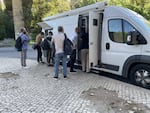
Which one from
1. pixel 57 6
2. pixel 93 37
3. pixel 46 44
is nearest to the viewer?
pixel 93 37

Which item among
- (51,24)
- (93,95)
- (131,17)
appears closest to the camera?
(93,95)

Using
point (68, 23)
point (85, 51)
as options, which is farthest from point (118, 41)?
point (68, 23)

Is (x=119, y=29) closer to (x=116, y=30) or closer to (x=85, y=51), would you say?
(x=116, y=30)

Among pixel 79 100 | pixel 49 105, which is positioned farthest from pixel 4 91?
pixel 79 100

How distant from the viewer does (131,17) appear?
7371 millimetres

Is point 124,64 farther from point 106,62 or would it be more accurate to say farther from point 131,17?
point 131,17

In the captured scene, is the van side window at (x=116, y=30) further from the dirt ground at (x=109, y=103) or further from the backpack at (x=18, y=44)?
the backpack at (x=18, y=44)

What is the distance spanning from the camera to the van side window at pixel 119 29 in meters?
7.44

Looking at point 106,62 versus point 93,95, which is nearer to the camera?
point 93,95

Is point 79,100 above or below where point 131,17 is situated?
below

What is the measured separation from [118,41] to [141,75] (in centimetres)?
138

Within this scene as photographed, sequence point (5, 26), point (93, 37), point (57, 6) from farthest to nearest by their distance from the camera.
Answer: point (57, 6) < point (5, 26) < point (93, 37)

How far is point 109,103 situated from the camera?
5.56 meters

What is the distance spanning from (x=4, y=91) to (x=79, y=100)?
2340 mm
